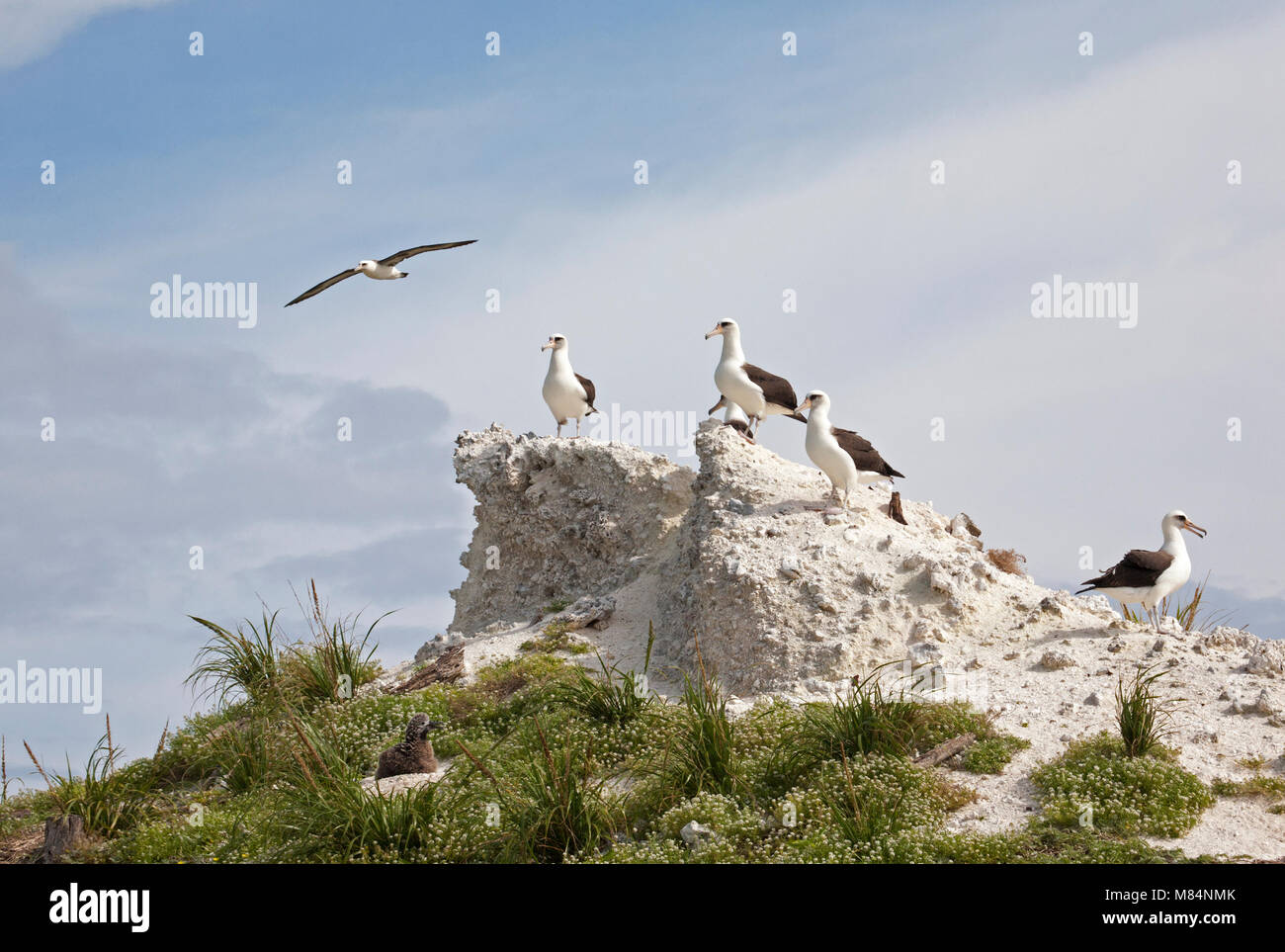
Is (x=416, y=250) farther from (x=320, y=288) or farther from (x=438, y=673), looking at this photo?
(x=438, y=673)

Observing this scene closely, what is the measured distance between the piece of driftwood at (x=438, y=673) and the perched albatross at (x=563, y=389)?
5.14 meters

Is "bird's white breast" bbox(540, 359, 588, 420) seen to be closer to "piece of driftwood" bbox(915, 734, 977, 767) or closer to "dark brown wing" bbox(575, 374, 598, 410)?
"dark brown wing" bbox(575, 374, 598, 410)

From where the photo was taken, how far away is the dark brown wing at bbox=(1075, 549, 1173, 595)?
50.0 ft

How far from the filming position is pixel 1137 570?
602 inches

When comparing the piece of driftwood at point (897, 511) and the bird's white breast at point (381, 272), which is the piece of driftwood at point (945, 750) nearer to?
the piece of driftwood at point (897, 511)

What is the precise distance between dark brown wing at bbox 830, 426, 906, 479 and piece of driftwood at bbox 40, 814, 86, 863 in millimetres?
10961

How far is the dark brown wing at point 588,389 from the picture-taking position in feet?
67.2

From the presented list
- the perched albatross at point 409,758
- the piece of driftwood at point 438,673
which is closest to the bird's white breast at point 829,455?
the piece of driftwood at point 438,673

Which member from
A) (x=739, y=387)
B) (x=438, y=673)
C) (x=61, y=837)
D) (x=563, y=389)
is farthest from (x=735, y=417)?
(x=61, y=837)

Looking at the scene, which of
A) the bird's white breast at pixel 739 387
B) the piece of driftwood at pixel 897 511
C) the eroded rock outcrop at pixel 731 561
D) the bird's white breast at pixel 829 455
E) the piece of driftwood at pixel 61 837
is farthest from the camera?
the bird's white breast at pixel 739 387
